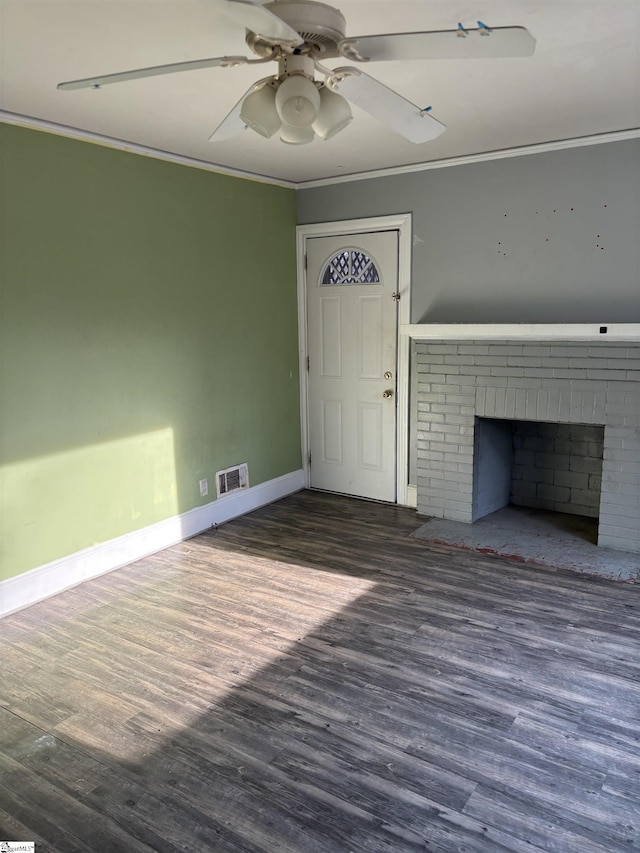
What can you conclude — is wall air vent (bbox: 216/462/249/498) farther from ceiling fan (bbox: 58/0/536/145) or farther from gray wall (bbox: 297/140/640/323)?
ceiling fan (bbox: 58/0/536/145)

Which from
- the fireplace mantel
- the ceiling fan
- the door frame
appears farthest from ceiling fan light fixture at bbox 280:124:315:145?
the door frame

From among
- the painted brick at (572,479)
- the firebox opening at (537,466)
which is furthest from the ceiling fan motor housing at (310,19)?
the painted brick at (572,479)

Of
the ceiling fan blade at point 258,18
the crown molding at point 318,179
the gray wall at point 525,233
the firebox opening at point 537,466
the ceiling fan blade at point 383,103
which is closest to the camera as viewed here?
the ceiling fan blade at point 258,18

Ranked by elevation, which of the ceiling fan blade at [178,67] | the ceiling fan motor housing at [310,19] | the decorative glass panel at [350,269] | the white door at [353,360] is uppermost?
the ceiling fan motor housing at [310,19]

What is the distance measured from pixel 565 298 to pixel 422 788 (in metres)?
2.98

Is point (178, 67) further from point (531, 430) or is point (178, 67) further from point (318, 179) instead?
A: point (531, 430)

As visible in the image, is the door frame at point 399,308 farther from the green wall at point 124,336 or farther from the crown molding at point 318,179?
the crown molding at point 318,179

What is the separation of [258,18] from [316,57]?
465 mm

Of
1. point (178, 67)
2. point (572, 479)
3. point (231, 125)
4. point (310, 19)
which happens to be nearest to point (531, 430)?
point (572, 479)

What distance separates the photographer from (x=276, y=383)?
5070 mm

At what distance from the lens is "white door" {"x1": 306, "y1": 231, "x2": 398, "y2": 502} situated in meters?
4.79

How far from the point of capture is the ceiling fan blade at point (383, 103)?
194 cm

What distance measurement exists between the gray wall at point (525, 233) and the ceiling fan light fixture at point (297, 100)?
2501mm

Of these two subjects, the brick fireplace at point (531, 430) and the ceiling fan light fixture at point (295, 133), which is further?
the brick fireplace at point (531, 430)
